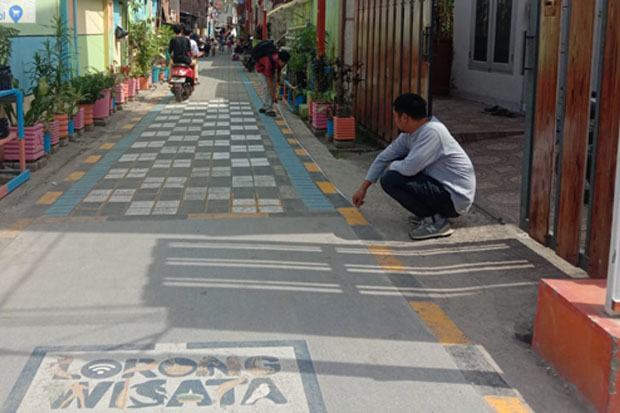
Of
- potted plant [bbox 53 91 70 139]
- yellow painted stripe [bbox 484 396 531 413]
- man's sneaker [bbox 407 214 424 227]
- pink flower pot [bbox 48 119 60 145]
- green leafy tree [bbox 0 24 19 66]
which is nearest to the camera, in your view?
yellow painted stripe [bbox 484 396 531 413]

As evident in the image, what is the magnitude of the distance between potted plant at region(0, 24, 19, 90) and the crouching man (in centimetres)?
436

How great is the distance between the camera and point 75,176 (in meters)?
8.48

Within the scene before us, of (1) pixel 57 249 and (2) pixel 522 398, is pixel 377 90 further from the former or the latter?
(2) pixel 522 398

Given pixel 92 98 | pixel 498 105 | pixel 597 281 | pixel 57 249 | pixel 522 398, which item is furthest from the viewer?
pixel 498 105

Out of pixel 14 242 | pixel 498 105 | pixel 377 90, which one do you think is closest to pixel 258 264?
pixel 14 242

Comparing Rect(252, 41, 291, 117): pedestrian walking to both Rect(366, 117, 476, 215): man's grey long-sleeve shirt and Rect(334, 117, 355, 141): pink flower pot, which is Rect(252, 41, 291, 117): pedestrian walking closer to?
Rect(334, 117, 355, 141): pink flower pot

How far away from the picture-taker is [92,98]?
39.3ft

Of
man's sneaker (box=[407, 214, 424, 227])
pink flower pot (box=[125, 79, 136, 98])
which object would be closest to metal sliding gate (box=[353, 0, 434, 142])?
man's sneaker (box=[407, 214, 424, 227])

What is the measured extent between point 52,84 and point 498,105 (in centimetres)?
769

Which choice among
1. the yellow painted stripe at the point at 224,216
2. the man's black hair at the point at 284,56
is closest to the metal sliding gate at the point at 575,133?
the yellow painted stripe at the point at 224,216

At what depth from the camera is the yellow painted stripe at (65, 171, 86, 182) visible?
832 centimetres

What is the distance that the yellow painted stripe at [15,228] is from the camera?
20.0 ft

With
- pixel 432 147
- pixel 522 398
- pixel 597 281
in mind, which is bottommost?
pixel 522 398

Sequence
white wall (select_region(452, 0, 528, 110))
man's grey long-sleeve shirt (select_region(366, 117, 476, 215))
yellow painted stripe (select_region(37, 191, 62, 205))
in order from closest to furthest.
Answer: man's grey long-sleeve shirt (select_region(366, 117, 476, 215))
yellow painted stripe (select_region(37, 191, 62, 205))
white wall (select_region(452, 0, 528, 110))
